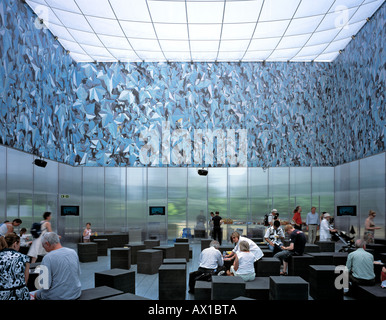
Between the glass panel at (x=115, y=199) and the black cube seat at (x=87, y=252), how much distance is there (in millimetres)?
6252

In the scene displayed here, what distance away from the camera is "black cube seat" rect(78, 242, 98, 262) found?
1348 centimetres

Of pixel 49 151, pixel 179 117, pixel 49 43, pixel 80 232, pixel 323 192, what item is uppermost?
pixel 49 43

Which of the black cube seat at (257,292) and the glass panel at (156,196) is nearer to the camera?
the black cube seat at (257,292)

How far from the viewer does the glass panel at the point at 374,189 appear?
13.7 m

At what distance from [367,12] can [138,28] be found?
31.5ft

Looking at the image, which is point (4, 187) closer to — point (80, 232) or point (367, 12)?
point (80, 232)

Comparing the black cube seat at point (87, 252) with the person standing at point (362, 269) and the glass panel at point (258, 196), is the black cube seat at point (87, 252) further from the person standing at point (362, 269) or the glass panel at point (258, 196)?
the person standing at point (362, 269)

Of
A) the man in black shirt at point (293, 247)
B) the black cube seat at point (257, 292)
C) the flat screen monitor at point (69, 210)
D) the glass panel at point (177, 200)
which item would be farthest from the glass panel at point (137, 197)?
the black cube seat at point (257, 292)

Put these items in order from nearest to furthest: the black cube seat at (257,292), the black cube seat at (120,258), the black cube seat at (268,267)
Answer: the black cube seat at (257,292), the black cube seat at (268,267), the black cube seat at (120,258)

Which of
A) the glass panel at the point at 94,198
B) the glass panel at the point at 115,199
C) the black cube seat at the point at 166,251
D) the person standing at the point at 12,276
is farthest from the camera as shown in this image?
the glass panel at the point at 115,199

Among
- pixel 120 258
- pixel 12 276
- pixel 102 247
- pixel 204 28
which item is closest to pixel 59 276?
pixel 12 276

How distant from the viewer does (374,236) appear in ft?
46.1

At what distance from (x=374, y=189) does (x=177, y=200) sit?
9756mm
